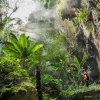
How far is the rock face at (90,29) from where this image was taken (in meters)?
13.8

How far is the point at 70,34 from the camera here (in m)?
17.3

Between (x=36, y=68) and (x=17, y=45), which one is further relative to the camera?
(x=17, y=45)

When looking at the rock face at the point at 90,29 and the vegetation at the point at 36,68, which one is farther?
the rock face at the point at 90,29

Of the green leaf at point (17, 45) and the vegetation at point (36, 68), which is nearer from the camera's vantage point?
the vegetation at point (36, 68)

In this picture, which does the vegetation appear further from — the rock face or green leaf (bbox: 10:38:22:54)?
the rock face

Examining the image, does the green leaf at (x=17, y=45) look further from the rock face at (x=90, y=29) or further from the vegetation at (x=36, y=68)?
the rock face at (x=90, y=29)

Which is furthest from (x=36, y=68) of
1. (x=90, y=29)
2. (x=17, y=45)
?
(x=90, y=29)

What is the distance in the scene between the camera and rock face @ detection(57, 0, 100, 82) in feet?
45.4

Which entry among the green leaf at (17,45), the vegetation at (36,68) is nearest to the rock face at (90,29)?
the vegetation at (36,68)

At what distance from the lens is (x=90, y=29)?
14773 mm

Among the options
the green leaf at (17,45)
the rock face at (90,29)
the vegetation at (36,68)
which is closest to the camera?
Result: the vegetation at (36,68)

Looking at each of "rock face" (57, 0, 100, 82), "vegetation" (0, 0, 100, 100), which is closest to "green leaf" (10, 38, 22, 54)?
"vegetation" (0, 0, 100, 100)

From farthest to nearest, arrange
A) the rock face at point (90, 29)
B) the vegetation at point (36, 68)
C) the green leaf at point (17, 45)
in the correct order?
the rock face at point (90, 29)
the green leaf at point (17, 45)
the vegetation at point (36, 68)

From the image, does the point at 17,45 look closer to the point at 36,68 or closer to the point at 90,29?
the point at 36,68
